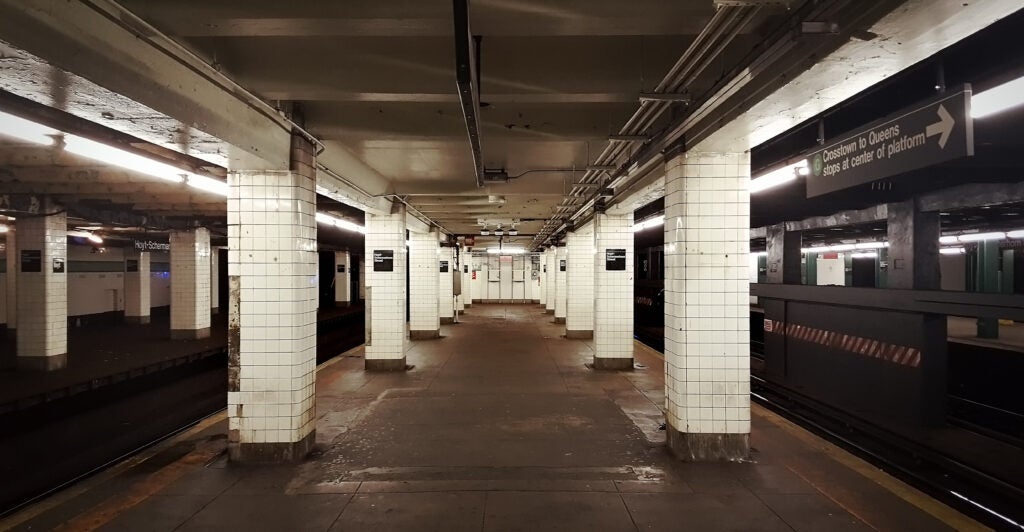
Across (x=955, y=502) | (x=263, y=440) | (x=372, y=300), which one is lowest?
(x=955, y=502)

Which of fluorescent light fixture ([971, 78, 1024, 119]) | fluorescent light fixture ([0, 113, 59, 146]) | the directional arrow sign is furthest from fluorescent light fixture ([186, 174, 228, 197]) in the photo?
fluorescent light fixture ([971, 78, 1024, 119])

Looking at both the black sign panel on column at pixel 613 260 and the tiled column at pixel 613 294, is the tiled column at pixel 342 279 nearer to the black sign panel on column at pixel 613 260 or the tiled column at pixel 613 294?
the tiled column at pixel 613 294

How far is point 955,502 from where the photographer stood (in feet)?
15.0

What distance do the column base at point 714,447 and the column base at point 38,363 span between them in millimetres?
13659

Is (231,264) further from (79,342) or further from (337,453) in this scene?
(79,342)

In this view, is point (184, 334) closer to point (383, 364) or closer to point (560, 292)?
point (383, 364)

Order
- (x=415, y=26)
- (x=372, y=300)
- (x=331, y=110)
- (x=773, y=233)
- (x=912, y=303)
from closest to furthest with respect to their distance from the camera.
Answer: (x=415, y=26) → (x=331, y=110) → (x=912, y=303) → (x=372, y=300) → (x=773, y=233)

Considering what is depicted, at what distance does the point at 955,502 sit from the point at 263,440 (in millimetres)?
7051

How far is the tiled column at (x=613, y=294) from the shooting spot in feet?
32.6

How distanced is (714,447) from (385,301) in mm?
6859

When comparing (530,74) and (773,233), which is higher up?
(530,74)

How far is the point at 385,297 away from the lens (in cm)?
970

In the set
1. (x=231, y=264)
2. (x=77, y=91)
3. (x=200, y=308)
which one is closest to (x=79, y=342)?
(x=200, y=308)

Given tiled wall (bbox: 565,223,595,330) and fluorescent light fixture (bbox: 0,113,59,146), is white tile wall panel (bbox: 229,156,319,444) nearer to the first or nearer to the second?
fluorescent light fixture (bbox: 0,113,59,146)
